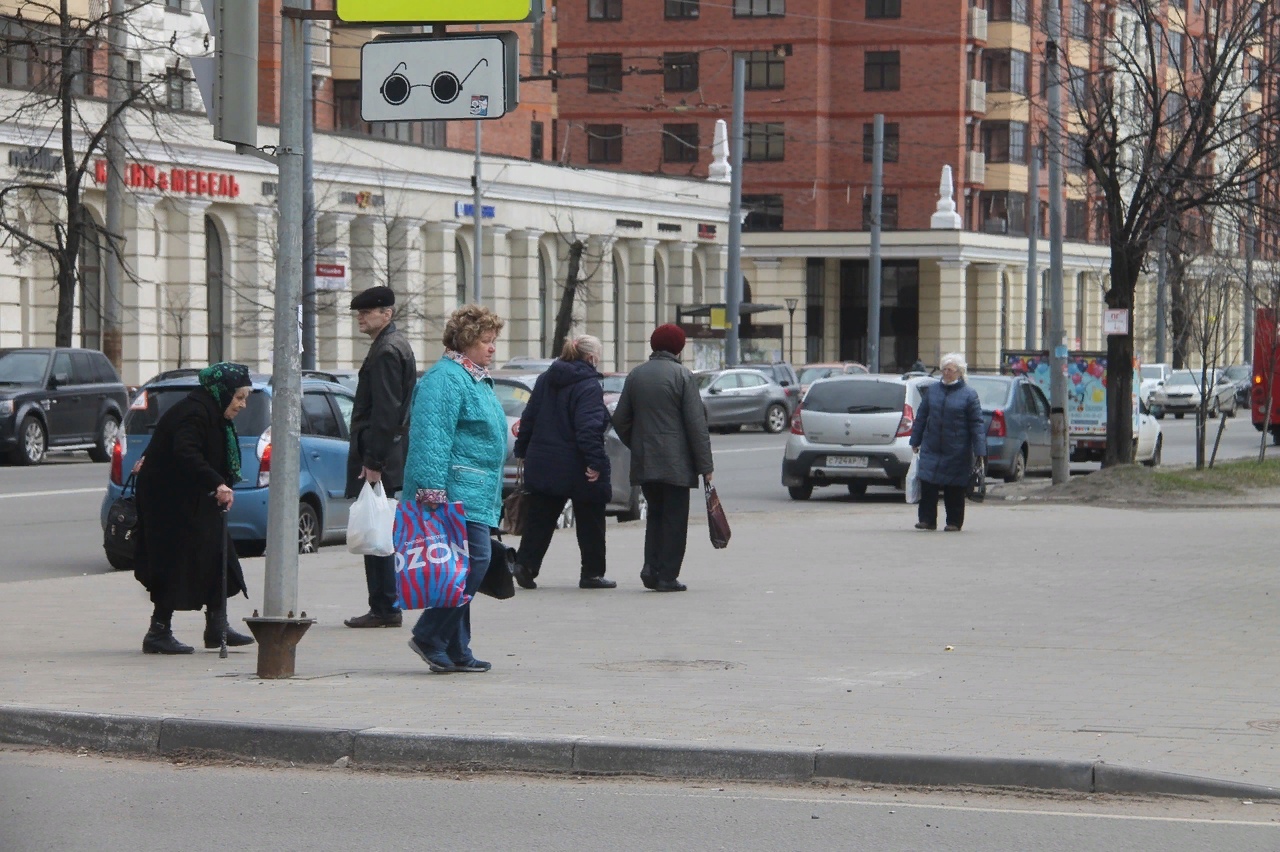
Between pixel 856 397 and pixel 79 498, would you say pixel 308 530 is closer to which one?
pixel 79 498

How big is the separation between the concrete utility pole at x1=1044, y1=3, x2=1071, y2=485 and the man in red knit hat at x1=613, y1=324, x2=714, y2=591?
Result: 13.1 m

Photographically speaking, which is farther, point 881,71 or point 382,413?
point 881,71

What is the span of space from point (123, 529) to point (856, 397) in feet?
47.1

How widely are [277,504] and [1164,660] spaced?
4.56m

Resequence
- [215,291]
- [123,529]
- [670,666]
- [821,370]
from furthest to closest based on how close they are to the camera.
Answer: [821,370] → [215,291] → [123,529] → [670,666]

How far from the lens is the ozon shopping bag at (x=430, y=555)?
958 centimetres

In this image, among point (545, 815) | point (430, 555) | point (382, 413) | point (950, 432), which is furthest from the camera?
point (950, 432)

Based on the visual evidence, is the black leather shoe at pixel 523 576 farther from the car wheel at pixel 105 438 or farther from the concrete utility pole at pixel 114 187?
the concrete utility pole at pixel 114 187

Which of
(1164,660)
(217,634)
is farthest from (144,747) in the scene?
(1164,660)

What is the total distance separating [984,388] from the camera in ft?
92.3

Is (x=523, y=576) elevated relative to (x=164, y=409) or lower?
lower

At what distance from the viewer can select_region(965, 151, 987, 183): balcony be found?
255ft

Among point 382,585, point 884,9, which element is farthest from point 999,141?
point 382,585

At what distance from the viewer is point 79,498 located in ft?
78.0
